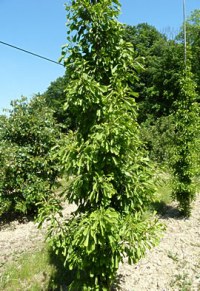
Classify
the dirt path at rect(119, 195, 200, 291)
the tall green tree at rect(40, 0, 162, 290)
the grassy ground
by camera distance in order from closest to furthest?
the tall green tree at rect(40, 0, 162, 290), the dirt path at rect(119, 195, 200, 291), the grassy ground

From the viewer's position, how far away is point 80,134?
377 centimetres

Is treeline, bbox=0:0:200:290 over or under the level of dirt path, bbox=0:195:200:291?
over

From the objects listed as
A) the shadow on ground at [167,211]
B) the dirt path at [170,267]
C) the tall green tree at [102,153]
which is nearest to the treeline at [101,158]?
the tall green tree at [102,153]

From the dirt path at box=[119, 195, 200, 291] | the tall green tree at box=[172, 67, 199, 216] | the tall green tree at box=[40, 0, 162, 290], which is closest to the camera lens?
the tall green tree at box=[40, 0, 162, 290]

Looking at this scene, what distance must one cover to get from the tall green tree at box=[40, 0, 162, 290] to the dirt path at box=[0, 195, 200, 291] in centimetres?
146

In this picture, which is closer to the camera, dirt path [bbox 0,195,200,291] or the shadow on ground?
dirt path [bbox 0,195,200,291]

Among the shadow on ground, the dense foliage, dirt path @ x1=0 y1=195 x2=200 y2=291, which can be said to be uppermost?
the dense foliage

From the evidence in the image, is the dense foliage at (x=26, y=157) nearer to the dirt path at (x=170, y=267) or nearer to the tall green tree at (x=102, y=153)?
the dirt path at (x=170, y=267)

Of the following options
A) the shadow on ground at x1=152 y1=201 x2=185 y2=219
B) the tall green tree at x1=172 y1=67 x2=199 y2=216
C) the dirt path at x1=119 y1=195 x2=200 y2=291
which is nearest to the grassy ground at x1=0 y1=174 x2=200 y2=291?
the dirt path at x1=119 y1=195 x2=200 y2=291

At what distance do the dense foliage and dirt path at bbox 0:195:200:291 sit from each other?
882 mm

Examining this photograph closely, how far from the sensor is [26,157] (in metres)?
8.13

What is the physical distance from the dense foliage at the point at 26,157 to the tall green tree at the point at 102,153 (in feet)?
14.7

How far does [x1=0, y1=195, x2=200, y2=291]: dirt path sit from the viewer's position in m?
4.84

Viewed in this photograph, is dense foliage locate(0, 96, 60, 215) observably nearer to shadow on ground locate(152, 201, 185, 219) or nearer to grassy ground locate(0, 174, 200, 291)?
grassy ground locate(0, 174, 200, 291)
